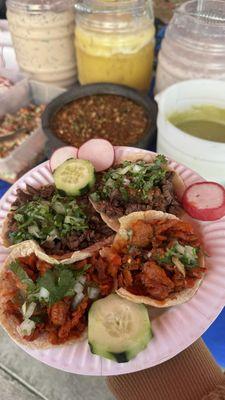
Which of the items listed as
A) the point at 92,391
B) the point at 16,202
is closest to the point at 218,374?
the point at 92,391

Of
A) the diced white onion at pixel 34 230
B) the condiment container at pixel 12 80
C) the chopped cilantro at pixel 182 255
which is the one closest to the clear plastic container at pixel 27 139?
the condiment container at pixel 12 80

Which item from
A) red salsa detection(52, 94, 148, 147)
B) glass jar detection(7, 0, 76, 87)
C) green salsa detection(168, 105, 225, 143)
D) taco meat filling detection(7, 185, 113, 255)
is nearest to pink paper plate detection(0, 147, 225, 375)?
taco meat filling detection(7, 185, 113, 255)

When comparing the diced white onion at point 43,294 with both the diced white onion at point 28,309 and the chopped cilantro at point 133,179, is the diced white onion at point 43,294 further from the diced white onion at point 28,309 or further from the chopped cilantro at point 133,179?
the chopped cilantro at point 133,179

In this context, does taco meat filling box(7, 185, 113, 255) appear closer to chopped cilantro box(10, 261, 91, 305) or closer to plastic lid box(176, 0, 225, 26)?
chopped cilantro box(10, 261, 91, 305)

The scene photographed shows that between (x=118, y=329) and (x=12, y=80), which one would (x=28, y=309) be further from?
(x=12, y=80)

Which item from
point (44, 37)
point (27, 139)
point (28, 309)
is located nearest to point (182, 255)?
point (28, 309)

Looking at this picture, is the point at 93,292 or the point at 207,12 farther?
the point at 207,12
